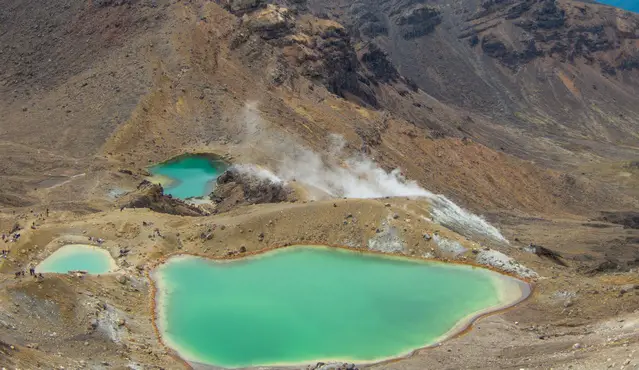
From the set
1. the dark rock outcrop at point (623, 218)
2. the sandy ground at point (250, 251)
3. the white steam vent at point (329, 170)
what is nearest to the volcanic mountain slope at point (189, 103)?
the white steam vent at point (329, 170)

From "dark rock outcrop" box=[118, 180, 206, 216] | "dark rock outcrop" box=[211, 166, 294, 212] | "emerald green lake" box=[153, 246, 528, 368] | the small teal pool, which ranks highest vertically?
"dark rock outcrop" box=[211, 166, 294, 212]

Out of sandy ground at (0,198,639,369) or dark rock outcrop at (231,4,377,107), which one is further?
dark rock outcrop at (231,4,377,107)

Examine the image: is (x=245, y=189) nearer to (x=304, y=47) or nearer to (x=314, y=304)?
(x=314, y=304)

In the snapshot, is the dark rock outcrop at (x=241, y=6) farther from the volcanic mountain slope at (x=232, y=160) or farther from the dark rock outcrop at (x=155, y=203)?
the dark rock outcrop at (x=155, y=203)

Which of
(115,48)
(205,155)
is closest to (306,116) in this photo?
(205,155)

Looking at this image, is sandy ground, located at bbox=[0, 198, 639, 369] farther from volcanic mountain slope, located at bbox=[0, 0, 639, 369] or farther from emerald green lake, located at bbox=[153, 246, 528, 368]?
emerald green lake, located at bbox=[153, 246, 528, 368]

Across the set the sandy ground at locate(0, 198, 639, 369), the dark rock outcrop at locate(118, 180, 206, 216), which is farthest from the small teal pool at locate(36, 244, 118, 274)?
the dark rock outcrop at locate(118, 180, 206, 216)
